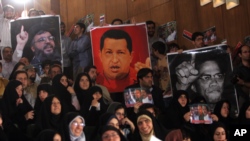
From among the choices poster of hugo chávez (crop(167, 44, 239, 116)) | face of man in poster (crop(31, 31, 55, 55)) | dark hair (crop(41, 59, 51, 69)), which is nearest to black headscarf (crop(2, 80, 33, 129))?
dark hair (crop(41, 59, 51, 69))

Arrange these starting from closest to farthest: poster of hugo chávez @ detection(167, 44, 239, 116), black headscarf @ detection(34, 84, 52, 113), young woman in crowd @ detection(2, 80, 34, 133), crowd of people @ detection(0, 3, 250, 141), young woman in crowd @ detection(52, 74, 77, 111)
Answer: crowd of people @ detection(0, 3, 250, 141)
young woman in crowd @ detection(2, 80, 34, 133)
black headscarf @ detection(34, 84, 52, 113)
young woman in crowd @ detection(52, 74, 77, 111)
poster of hugo chávez @ detection(167, 44, 239, 116)

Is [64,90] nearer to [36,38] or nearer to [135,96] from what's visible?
[135,96]

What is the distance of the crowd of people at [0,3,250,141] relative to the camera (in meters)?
4.65

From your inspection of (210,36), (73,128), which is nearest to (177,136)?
(73,128)

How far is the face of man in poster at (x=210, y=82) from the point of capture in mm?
6141

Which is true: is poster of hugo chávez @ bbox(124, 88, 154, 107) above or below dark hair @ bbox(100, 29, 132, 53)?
below

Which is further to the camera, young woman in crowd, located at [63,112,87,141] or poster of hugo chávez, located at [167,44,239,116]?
poster of hugo chávez, located at [167,44,239,116]

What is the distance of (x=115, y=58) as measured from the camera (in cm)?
695

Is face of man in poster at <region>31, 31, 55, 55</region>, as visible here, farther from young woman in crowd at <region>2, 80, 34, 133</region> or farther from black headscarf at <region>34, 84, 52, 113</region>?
young woman in crowd at <region>2, 80, 34, 133</region>

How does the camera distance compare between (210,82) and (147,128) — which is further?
(210,82)

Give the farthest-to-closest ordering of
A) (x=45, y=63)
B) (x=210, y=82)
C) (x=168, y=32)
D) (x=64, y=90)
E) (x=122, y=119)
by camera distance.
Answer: (x=168, y=32), (x=45, y=63), (x=210, y=82), (x=64, y=90), (x=122, y=119)

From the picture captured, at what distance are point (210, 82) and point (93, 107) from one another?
169 cm

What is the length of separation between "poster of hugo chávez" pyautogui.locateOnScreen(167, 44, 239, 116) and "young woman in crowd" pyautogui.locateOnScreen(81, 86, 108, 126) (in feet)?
4.62

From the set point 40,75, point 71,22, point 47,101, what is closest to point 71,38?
point 71,22
